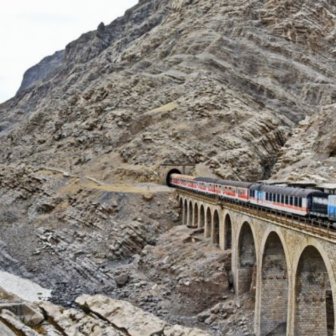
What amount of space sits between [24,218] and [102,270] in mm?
19144

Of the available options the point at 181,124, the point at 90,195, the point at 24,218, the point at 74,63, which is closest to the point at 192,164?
the point at 181,124

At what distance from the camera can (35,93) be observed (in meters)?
162

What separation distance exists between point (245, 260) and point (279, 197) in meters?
7.48

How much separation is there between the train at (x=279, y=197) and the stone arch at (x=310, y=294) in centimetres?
240

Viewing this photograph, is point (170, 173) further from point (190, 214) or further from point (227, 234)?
point (227, 234)

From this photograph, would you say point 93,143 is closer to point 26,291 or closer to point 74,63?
point 26,291

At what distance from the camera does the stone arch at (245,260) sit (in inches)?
1448

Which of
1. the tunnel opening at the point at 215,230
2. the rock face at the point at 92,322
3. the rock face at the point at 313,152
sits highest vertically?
the rock face at the point at 313,152

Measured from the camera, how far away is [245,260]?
37438mm

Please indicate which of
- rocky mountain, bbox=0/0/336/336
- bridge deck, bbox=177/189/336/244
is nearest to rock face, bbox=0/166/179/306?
rocky mountain, bbox=0/0/336/336

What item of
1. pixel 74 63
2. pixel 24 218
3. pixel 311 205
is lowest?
pixel 24 218

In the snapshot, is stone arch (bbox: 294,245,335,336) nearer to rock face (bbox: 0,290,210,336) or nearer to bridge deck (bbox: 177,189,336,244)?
bridge deck (bbox: 177,189,336,244)

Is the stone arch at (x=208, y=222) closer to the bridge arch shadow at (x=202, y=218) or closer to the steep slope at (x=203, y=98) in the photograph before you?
the bridge arch shadow at (x=202, y=218)

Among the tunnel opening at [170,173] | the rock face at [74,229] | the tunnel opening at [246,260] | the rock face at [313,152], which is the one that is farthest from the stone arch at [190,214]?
the tunnel opening at [246,260]
